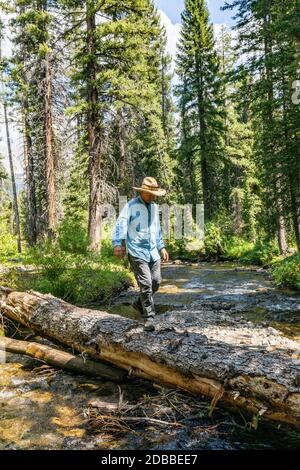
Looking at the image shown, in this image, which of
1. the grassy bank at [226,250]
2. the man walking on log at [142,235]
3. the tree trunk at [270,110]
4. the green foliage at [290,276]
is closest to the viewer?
the man walking on log at [142,235]

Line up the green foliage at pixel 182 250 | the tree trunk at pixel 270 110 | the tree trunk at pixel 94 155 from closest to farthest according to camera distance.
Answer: the tree trunk at pixel 94 155, the tree trunk at pixel 270 110, the green foliage at pixel 182 250

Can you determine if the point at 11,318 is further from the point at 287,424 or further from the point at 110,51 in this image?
the point at 110,51

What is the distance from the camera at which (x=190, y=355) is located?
4.54m

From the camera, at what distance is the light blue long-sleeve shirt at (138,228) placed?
6352 millimetres

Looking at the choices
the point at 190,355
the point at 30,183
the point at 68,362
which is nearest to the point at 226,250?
the point at 30,183

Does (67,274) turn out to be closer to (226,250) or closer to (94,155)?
(94,155)

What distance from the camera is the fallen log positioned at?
12.3 ft

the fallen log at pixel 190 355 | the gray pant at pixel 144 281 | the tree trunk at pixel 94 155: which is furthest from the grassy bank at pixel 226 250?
the fallen log at pixel 190 355

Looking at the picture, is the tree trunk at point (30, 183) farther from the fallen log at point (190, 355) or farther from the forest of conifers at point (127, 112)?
the fallen log at point (190, 355)

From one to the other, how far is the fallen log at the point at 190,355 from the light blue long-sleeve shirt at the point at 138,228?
117 cm

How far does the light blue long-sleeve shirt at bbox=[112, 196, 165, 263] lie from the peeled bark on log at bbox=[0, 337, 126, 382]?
184 cm

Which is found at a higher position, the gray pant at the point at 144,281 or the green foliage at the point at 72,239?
the green foliage at the point at 72,239

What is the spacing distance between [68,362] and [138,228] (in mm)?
2333

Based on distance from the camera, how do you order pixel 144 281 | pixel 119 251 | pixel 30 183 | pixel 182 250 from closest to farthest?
pixel 119 251, pixel 144 281, pixel 30 183, pixel 182 250
